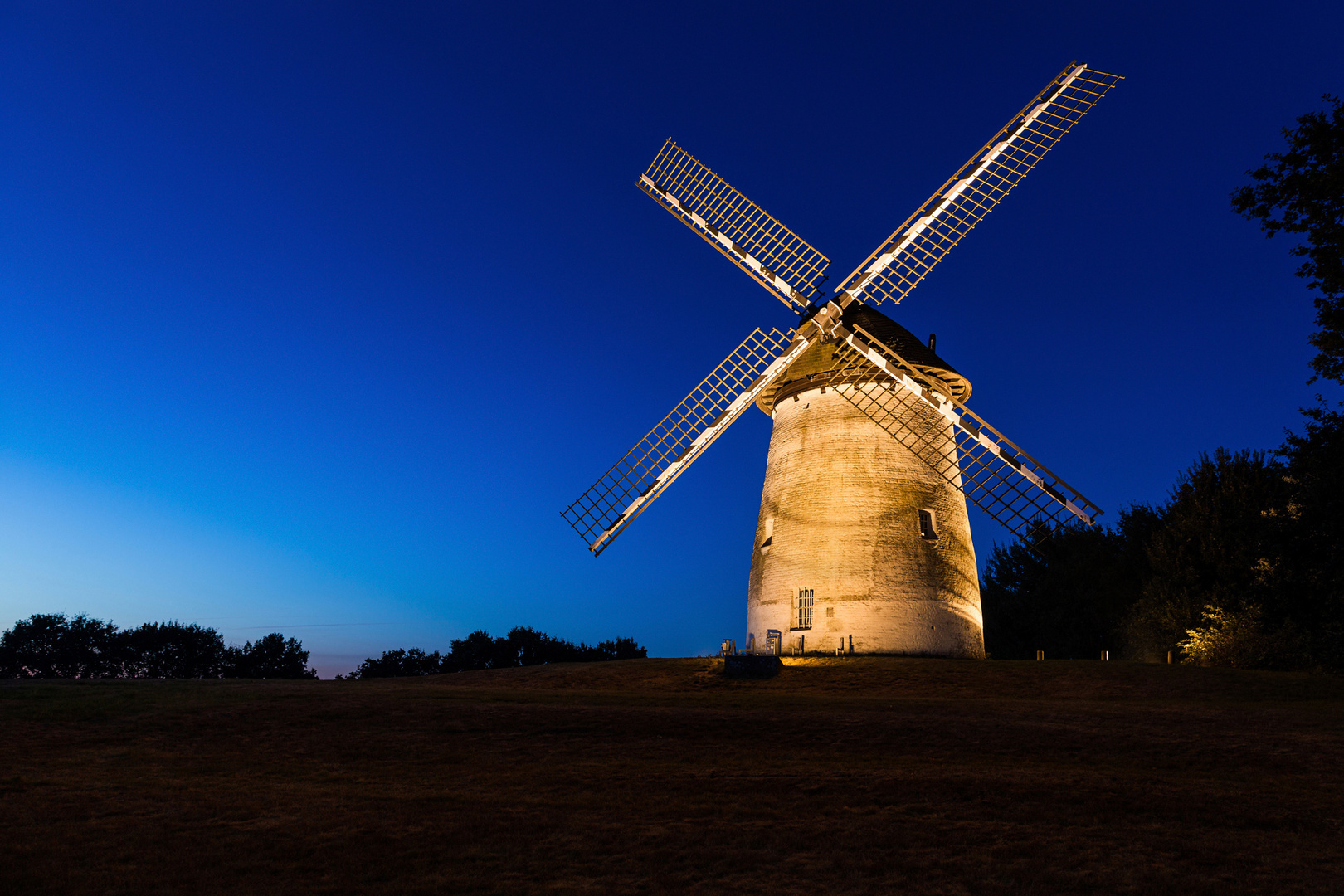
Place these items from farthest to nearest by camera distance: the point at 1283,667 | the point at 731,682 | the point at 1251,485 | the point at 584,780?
the point at 1251,485 < the point at 1283,667 < the point at 731,682 < the point at 584,780

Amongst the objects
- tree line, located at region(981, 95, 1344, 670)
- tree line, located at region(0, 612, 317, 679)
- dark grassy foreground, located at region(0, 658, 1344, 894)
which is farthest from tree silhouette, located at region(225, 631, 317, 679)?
tree line, located at region(981, 95, 1344, 670)

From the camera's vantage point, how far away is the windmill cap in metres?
26.8

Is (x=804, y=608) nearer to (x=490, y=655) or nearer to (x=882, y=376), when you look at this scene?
(x=882, y=376)

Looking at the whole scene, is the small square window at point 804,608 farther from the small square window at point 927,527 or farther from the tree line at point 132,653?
the tree line at point 132,653

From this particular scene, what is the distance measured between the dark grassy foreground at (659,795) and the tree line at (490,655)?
105ft

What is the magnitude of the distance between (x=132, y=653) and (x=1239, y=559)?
170 feet

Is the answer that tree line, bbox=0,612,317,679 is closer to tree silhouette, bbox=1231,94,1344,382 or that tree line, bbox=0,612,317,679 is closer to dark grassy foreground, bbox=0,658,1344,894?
dark grassy foreground, bbox=0,658,1344,894

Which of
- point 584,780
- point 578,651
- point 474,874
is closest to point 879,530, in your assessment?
point 584,780

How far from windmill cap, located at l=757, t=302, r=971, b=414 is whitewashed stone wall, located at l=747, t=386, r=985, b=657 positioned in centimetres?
76

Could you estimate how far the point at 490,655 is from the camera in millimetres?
49531

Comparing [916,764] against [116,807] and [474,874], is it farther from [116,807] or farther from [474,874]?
[116,807]

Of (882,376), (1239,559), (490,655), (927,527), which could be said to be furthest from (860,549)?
(490,655)

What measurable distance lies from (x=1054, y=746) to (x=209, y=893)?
10842mm

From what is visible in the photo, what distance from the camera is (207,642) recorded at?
44.8 meters
